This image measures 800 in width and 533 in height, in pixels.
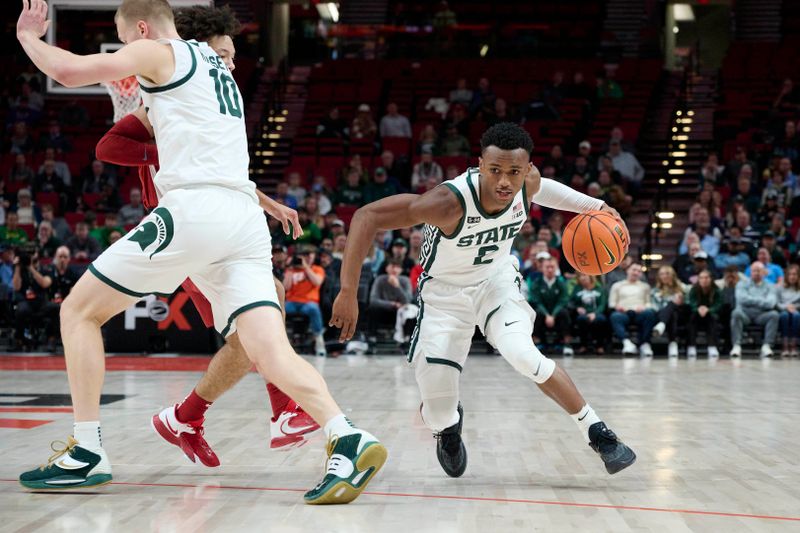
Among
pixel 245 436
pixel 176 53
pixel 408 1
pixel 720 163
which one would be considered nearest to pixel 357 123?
pixel 720 163

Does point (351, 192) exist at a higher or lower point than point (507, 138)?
lower

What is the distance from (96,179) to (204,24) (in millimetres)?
12982

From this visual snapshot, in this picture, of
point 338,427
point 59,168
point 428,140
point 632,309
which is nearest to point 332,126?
point 428,140

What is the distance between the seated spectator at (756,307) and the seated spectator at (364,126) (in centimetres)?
732

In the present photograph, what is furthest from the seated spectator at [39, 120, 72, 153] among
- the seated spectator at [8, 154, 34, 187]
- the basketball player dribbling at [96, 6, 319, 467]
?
the basketball player dribbling at [96, 6, 319, 467]

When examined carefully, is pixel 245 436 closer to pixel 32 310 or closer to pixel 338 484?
pixel 338 484

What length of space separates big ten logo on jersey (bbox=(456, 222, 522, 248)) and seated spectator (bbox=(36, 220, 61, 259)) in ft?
34.4

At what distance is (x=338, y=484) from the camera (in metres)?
3.72

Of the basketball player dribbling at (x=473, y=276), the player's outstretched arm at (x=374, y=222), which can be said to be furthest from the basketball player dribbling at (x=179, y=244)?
the basketball player dribbling at (x=473, y=276)

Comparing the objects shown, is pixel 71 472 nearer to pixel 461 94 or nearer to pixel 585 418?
pixel 585 418

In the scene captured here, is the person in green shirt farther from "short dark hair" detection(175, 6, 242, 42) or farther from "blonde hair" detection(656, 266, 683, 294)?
"short dark hair" detection(175, 6, 242, 42)

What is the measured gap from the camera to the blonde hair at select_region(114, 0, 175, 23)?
4172 millimetres

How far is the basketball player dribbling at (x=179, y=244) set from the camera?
3863 millimetres

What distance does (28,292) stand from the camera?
1299 cm
